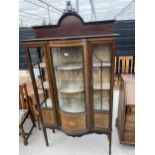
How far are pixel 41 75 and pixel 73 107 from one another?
56cm

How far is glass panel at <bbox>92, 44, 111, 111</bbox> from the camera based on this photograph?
154 cm

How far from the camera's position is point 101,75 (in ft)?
5.33

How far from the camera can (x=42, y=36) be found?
5.26 feet

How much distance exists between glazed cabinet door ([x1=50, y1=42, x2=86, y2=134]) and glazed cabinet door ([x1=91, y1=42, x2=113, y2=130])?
14cm

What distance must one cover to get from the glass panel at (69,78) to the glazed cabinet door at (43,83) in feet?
0.38

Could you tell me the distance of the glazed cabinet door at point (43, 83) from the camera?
1.62m

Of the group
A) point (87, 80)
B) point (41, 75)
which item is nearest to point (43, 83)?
point (41, 75)

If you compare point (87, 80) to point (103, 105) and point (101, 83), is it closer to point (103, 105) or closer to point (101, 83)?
point (101, 83)

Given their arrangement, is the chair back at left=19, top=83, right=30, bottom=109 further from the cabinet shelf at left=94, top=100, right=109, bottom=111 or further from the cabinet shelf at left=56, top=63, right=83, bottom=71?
the cabinet shelf at left=94, top=100, right=109, bottom=111

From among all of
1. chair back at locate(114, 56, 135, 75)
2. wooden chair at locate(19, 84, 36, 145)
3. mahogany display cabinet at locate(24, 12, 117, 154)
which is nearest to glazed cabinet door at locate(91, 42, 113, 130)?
mahogany display cabinet at locate(24, 12, 117, 154)

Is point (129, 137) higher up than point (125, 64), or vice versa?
point (125, 64)

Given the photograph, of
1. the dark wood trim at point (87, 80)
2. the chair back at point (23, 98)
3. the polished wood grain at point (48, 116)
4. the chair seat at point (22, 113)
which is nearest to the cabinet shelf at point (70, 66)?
the dark wood trim at point (87, 80)

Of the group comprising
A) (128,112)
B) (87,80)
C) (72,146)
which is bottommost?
(72,146)
